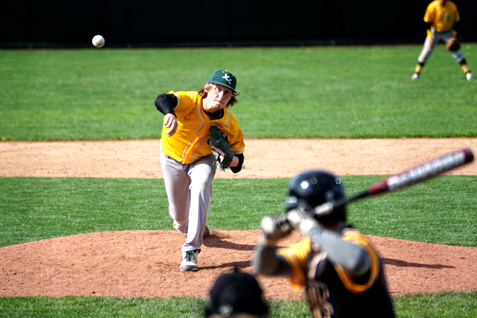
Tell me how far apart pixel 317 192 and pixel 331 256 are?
11.2 inches

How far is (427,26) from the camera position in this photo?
25.2 m

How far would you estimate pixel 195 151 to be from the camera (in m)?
4.99

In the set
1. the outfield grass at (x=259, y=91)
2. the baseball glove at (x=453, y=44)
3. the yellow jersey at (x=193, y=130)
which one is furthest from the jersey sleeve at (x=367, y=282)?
the baseball glove at (x=453, y=44)

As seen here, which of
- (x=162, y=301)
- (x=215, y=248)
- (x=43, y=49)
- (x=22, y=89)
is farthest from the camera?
(x=43, y=49)

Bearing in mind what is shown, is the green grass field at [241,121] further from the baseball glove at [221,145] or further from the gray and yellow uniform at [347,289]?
the baseball glove at [221,145]

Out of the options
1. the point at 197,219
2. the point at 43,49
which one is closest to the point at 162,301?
the point at 197,219

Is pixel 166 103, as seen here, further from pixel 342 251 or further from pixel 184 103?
pixel 342 251

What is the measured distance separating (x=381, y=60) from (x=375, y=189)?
20048 mm

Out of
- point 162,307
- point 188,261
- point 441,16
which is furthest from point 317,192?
point 441,16

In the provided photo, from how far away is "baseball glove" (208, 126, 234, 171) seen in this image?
16.0 ft

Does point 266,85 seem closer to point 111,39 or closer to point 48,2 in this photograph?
point 111,39

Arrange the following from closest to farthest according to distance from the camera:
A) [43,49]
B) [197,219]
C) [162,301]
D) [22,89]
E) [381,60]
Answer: [162,301] < [197,219] < [22,89] < [381,60] < [43,49]

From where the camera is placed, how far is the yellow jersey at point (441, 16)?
597 inches

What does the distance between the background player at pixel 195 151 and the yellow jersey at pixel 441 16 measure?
12143mm
